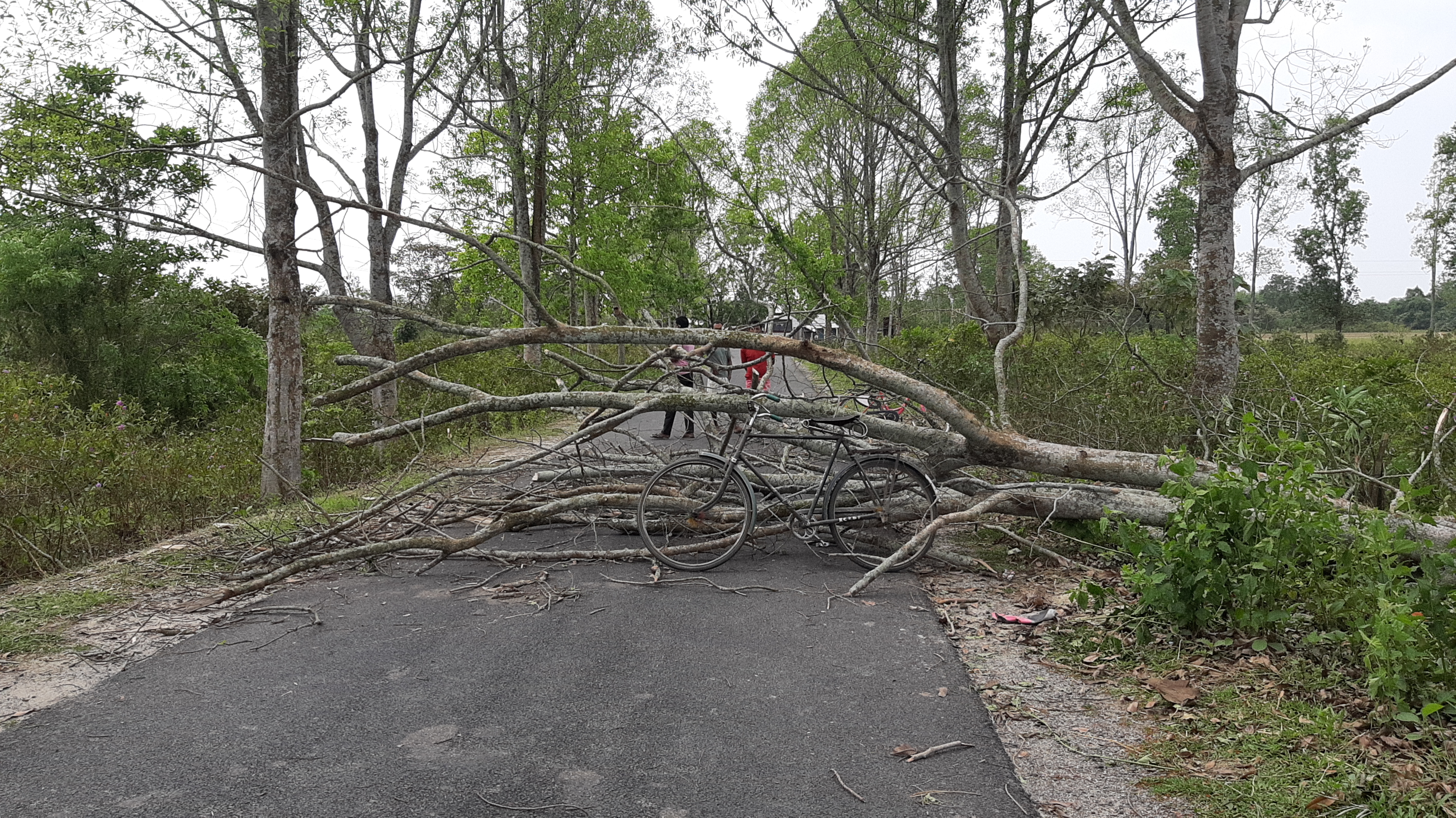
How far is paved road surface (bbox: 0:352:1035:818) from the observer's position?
3.00 m

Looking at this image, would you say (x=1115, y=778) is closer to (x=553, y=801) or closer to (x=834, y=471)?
(x=553, y=801)

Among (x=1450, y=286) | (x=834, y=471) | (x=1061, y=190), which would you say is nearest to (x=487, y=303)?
(x=1061, y=190)

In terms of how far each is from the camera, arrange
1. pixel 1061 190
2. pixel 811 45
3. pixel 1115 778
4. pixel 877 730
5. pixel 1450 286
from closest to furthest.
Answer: pixel 1115 778 < pixel 877 730 < pixel 1061 190 < pixel 811 45 < pixel 1450 286

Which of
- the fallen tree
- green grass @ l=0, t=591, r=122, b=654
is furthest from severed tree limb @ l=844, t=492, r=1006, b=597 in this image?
green grass @ l=0, t=591, r=122, b=654

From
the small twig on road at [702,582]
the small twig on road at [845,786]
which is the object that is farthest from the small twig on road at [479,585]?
the small twig on road at [845,786]

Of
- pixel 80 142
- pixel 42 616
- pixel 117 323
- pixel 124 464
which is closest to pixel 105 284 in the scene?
pixel 117 323

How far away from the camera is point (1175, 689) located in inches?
149

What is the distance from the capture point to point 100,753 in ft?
11.0

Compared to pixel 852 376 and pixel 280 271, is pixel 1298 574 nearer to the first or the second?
pixel 852 376

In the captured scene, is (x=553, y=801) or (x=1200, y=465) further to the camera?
(x=1200, y=465)

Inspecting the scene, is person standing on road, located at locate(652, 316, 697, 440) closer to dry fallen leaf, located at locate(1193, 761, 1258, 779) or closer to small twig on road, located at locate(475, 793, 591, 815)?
small twig on road, located at locate(475, 793, 591, 815)

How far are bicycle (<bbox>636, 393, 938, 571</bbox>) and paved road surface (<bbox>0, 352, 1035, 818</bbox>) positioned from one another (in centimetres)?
96

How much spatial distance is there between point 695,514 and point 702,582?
0.75m

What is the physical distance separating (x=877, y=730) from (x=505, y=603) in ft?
9.59
